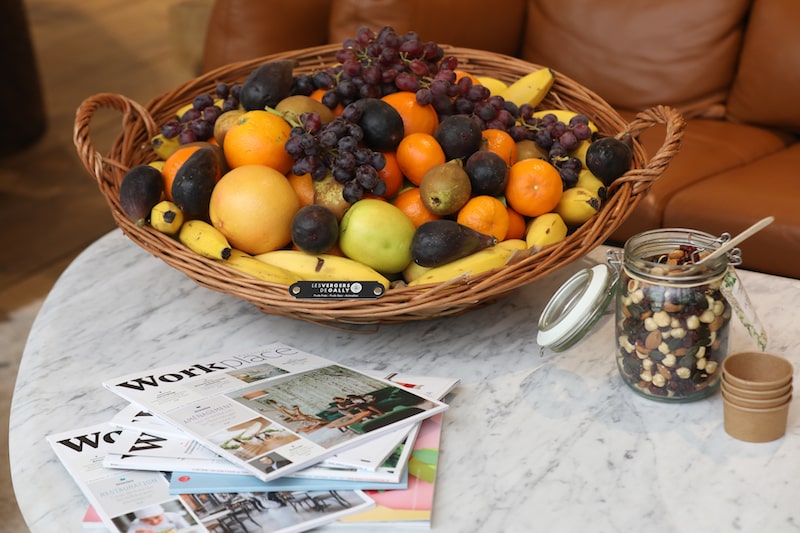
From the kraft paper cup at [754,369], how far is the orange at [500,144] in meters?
0.42

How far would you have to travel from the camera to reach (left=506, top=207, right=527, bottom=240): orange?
110 cm

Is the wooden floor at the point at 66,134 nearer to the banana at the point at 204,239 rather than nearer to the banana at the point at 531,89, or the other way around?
the banana at the point at 204,239

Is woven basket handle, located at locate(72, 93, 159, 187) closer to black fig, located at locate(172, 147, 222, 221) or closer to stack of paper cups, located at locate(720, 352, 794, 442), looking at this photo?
black fig, located at locate(172, 147, 222, 221)

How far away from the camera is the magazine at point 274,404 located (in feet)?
2.66

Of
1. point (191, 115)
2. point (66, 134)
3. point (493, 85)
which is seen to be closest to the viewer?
point (191, 115)

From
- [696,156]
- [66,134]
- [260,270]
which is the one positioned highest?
[260,270]

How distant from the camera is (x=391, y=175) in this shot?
113cm

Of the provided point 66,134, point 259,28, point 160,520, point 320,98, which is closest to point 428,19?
point 259,28

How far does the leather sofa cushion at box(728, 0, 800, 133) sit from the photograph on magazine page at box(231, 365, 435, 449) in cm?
147

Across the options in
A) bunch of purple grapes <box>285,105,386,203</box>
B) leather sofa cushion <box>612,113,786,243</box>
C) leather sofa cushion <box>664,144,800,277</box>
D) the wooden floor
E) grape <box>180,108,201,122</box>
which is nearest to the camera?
bunch of purple grapes <box>285,105,386,203</box>

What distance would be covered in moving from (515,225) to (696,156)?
3.18 ft

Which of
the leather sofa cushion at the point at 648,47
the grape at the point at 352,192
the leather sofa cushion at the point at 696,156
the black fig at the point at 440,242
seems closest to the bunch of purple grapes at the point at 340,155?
the grape at the point at 352,192

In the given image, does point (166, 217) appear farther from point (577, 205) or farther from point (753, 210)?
point (753, 210)

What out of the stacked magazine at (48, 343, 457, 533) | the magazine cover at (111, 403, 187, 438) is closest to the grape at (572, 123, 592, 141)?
the stacked magazine at (48, 343, 457, 533)
